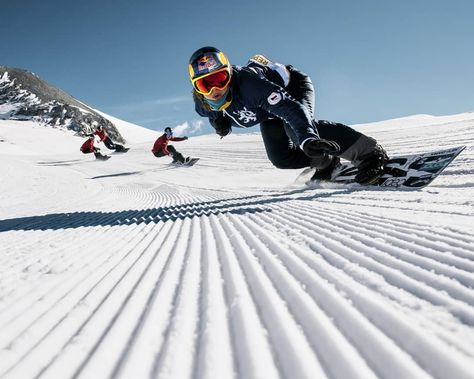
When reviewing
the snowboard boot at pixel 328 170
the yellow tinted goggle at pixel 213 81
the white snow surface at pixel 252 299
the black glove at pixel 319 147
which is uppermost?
the yellow tinted goggle at pixel 213 81

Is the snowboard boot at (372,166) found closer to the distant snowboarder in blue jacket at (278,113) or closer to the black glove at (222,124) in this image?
the distant snowboarder in blue jacket at (278,113)

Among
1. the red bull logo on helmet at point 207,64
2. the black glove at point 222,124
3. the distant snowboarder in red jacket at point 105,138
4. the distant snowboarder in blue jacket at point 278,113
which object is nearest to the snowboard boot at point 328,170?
the distant snowboarder in blue jacket at point 278,113

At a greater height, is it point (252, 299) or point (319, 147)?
point (319, 147)

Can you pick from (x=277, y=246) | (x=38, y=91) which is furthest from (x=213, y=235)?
(x=38, y=91)

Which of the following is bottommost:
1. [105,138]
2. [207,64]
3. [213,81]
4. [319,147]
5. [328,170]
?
[328,170]

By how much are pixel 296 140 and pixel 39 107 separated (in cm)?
5331

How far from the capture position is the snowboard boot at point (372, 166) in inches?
163

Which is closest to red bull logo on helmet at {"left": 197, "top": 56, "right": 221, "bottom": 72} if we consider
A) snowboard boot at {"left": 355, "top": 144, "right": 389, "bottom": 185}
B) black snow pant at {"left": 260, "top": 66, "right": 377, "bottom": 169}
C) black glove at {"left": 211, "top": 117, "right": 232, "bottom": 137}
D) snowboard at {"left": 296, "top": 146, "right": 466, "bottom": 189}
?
black glove at {"left": 211, "top": 117, "right": 232, "bottom": 137}

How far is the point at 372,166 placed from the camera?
13.7 ft

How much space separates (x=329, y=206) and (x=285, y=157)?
56.3 inches

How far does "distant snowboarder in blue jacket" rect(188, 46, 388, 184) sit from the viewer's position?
3518mm

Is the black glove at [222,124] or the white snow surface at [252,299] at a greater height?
the black glove at [222,124]

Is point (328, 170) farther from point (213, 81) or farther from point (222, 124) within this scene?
point (213, 81)

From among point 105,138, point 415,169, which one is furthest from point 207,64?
point 105,138
